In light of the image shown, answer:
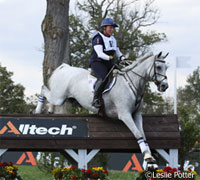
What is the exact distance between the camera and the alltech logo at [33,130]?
7962 millimetres

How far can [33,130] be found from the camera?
802cm

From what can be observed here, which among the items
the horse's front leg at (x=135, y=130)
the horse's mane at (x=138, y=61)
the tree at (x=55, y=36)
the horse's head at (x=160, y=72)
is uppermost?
the tree at (x=55, y=36)

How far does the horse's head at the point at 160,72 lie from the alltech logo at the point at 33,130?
192 cm

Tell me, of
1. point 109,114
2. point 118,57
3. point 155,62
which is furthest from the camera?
point 118,57

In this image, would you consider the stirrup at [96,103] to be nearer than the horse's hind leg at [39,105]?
Yes

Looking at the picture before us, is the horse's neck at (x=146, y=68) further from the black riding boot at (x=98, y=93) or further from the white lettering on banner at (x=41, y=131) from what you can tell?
the white lettering on banner at (x=41, y=131)

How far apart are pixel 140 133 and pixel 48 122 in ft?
6.24

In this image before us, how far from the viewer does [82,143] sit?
307 inches

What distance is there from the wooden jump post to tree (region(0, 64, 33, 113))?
78.5 ft

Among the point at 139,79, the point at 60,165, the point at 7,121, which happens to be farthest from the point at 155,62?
the point at 60,165

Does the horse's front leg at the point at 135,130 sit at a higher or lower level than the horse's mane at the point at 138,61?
lower

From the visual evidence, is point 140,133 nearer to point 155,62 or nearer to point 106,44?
point 155,62

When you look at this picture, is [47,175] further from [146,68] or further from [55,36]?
[146,68]

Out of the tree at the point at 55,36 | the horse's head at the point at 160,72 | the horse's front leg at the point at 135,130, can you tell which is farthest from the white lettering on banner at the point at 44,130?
the tree at the point at 55,36
